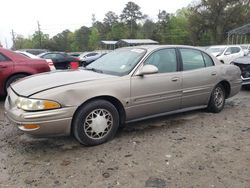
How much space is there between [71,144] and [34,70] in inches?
138

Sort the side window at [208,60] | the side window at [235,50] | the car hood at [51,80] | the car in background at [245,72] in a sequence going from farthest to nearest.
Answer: the side window at [235,50] → the car in background at [245,72] → the side window at [208,60] → the car hood at [51,80]

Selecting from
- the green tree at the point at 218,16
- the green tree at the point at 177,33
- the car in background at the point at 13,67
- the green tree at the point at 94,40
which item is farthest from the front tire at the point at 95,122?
the green tree at the point at 94,40

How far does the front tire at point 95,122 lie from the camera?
4012 mm

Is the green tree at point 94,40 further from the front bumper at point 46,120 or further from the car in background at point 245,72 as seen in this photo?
the front bumper at point 46,120

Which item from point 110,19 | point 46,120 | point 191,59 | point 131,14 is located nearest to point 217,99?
point 191,59

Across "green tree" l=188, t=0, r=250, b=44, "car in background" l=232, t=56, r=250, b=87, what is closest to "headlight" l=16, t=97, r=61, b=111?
"car in background" l=232, t=56, r=250, b=87

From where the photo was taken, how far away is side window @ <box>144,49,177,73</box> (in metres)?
4.88

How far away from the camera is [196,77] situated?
5.39 m

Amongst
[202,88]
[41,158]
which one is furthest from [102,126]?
[202,88]

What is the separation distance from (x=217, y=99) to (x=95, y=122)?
296 cm

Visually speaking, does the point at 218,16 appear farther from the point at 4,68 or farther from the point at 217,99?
the point at 4,68

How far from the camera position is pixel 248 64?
8180 millimetres

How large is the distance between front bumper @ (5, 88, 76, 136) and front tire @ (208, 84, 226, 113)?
10.2 feet

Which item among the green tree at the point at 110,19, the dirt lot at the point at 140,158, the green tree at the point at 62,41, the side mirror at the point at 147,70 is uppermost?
the green tree at the point at 110,19
